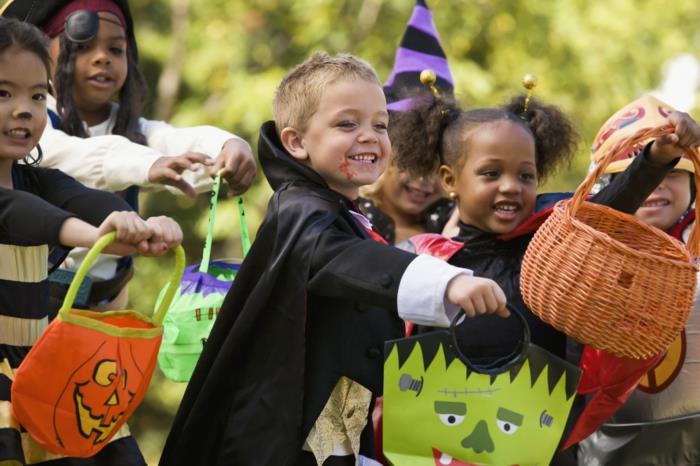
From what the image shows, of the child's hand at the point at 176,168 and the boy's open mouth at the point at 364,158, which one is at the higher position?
the boy's open mouth at the point at 364,158

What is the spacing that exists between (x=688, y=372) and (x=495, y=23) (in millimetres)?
7223

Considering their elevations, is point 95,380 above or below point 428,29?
below

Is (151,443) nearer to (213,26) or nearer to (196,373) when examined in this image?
(213,26)

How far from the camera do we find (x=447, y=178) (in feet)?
14.9

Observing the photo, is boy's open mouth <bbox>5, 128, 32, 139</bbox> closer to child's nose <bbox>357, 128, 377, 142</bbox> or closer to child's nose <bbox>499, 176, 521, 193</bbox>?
child's nose <bbox>357, 128, 377, 142</bbox>

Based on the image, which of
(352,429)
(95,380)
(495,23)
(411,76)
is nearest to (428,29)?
(411,76)

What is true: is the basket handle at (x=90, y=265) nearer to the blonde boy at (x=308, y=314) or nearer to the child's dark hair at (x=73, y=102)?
the blonde boy at (x=308, y=314)

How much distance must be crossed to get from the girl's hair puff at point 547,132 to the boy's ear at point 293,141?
1.01 meters

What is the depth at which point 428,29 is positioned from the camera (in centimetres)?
568

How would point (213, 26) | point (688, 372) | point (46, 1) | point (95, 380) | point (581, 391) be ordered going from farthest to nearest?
point (213, 26) → point (46, 1) → point (688, 372) → point (581, 391) → point (95, 380)

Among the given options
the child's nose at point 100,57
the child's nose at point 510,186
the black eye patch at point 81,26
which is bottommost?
the child's nose at point 510,186

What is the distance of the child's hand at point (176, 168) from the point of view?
157 inches

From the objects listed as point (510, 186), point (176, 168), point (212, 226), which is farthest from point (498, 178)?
point (176, 168)

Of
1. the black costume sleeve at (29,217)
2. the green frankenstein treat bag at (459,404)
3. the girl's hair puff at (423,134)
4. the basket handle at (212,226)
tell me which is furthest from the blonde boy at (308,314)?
the girl's hair puff at (423,134)
